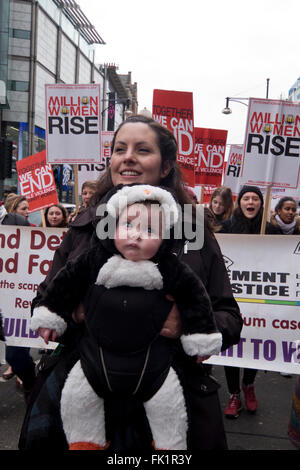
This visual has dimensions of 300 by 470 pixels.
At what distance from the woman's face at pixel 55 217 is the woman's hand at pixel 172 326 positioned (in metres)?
3.98

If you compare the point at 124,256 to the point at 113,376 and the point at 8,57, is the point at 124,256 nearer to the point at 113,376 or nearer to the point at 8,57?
the point at 113,376

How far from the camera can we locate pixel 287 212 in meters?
5.31

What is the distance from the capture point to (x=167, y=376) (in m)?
1.48

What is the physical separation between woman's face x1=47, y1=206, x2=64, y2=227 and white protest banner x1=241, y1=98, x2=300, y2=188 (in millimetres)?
2130

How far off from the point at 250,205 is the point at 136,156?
3169mm

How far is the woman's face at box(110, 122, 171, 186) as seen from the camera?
174 centimetres

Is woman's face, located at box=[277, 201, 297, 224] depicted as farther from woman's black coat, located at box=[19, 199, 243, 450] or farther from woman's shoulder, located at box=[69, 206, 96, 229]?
woman's shoulder, located at box=[69, 206, 96, 229]

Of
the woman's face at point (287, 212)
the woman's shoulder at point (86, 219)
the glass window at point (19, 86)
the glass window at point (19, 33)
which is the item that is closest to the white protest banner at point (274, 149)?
the woman's face at point (287, 212)

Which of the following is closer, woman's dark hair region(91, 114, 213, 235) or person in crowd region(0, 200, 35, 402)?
woman's dark hair region(91, 114, 213, 235)

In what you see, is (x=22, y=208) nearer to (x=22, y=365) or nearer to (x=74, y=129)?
(x=74, y=129)

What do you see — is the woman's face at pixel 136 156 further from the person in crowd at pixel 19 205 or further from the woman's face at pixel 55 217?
the person in crowd at pixel 19 205

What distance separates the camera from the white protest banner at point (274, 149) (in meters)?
4.86

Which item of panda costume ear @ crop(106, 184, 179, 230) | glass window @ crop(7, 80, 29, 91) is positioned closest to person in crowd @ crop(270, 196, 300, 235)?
panda costume ear @ crop(106, 184, 179, 230)

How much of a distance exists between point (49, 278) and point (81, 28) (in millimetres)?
48073
